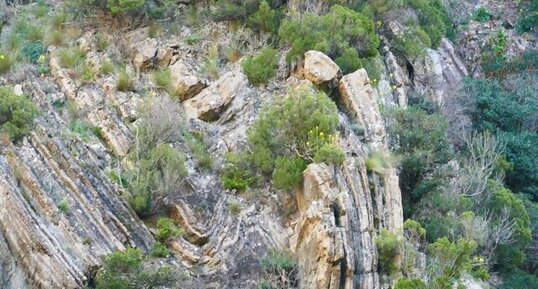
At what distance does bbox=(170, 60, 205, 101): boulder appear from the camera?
2525cm

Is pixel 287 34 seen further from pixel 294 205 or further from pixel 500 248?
pixel 500 248

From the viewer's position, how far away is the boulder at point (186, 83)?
25250 mm

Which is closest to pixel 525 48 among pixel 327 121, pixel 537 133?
Result: pixel 537 133

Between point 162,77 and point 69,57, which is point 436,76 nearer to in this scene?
point 162,77

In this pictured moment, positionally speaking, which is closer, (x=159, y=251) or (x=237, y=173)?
(x=159, y=251)

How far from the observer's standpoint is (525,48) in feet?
124

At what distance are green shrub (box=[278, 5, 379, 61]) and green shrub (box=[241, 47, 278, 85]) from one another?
0.46m

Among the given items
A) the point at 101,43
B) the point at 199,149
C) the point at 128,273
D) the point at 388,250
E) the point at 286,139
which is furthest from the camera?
the point at 101,43

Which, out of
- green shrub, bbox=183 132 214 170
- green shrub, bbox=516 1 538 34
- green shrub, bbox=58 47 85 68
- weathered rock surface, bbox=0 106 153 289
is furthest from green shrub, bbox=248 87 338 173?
green shrub, bbox=516 1 538 34

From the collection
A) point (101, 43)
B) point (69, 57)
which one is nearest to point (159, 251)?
point (69, 57)

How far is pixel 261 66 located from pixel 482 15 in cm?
1649

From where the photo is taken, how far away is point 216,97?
24891 millimetres

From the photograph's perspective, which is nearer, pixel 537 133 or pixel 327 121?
pixel 327 121

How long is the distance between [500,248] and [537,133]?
8.26 m
